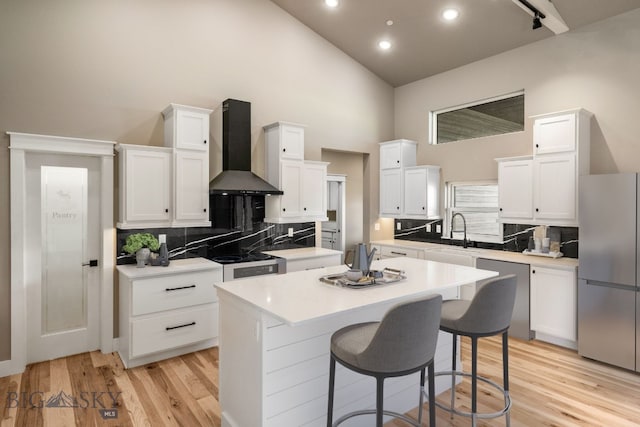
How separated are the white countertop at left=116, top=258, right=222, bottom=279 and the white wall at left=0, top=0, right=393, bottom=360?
0.99m

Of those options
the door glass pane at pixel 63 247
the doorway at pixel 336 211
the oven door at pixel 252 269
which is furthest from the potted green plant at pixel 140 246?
the doorway at pixel 336 211

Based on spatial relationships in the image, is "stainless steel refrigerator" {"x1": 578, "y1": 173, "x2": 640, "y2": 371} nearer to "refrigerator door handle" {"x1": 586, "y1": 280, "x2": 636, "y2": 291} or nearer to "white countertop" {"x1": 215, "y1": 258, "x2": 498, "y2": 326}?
"refrigerator door handle" {"x1": 586, "y1": 280, "x2": 636, "y2": 291}

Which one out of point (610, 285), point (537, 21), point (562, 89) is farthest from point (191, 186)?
point (562, 89)

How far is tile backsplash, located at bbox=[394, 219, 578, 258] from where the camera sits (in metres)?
4.37

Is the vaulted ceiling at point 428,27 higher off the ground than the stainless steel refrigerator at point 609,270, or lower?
higher

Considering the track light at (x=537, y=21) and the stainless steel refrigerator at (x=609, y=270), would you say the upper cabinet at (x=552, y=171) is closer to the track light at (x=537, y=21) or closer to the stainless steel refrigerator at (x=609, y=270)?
the stainless steel refrigerator at (x=609, y=270)

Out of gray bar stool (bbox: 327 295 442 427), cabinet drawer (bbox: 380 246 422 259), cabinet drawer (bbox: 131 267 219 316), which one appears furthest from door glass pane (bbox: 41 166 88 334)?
cabinet drawer (bbox: 380 246 422 259)

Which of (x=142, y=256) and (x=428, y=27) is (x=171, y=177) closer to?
(x=142, y=256)

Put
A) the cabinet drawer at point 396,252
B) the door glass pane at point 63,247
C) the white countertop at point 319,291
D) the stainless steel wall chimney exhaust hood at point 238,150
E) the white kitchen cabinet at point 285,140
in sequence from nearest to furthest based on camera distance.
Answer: the white countertop at point 319,291 → the door glass pane at point 63,247 → the stainless steel wall chimney exhaust hood at point 238,150 → the white kitchen cabinet at point 285,140 → the cabinet drawer at point 396,252

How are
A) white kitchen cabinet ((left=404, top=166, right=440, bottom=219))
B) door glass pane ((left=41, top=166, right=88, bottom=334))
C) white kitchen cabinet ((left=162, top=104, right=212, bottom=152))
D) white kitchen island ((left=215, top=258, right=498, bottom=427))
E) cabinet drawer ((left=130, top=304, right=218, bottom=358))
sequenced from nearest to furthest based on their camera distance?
white kitchen island ((left=215, top=258, right=498, bottom=427)) < cabinet drawer ((left=130, top=304, right=218, bottom=358)) < door glass pane ((left=41, top=166, right=88, bottom=334)) < white kitchen cabinet ((left=162, top=104, right=212, bottom=152)) < white kitchen cabinet ((left=404, top=166, right=440, bottom=219))

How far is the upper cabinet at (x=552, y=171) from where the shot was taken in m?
4.03

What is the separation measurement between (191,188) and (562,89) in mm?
4363

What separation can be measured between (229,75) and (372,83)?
2453 millimetres

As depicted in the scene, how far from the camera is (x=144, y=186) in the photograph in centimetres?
387
